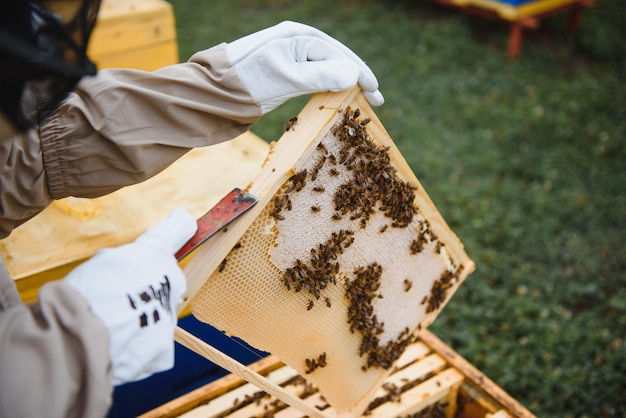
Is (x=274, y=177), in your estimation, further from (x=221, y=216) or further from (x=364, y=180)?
(x=364, y=180)

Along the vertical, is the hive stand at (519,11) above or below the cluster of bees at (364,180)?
below

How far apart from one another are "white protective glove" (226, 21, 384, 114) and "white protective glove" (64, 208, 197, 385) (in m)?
0.77

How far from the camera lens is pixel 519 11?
7520mm

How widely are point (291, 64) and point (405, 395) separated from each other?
6.14ft

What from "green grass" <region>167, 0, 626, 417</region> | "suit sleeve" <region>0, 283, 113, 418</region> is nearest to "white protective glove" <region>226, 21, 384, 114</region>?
"suit sleeve" <region>0, 283, 113, 418</region>

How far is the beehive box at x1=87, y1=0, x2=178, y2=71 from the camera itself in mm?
3939

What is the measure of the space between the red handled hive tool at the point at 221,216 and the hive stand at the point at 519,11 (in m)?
6.95

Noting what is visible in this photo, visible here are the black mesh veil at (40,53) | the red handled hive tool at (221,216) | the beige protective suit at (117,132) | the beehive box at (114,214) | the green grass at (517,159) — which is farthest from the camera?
the green grass at (517,159)

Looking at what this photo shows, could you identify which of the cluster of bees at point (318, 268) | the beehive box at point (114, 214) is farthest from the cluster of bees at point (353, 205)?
the beehive box at point (114, 214)

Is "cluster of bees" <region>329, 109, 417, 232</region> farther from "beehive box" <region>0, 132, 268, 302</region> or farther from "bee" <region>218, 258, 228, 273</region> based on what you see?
"beehive box" <region>0, 132, 268, 302</region>

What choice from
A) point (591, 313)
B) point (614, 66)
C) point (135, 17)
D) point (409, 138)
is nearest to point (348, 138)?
point (135, 17)

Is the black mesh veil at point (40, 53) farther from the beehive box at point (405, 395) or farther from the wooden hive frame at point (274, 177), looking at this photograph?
the beehive box at point (405, 395)

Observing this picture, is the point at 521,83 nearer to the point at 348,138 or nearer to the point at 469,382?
the point at 469,382

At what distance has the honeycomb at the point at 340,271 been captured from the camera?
203cm
